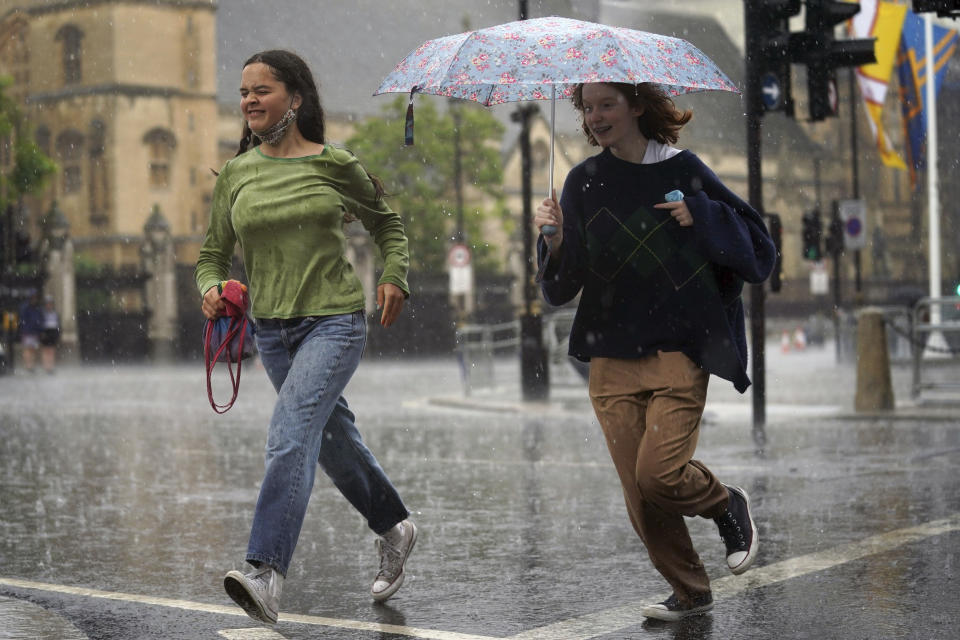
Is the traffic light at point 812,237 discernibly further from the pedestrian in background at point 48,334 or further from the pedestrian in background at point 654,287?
the pedestrian in background at point 654,287

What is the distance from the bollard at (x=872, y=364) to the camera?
15930mm

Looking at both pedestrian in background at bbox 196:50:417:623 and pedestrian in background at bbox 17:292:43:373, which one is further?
pedestrian in background at bbox 17:292:43:373

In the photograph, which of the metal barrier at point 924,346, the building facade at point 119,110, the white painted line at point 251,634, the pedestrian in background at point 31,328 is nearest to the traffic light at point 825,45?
the metal barrier at point 924,346

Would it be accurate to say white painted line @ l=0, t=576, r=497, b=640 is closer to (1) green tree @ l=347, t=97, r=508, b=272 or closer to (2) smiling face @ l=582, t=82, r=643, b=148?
(2) smiling face @ l=582, t=82, r=643, b=148

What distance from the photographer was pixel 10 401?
2189 cm

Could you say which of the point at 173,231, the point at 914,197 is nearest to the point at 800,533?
the point at 173,231

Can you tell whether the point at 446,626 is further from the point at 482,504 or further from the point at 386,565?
the point at 482,504

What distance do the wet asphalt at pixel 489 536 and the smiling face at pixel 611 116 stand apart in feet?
5.42

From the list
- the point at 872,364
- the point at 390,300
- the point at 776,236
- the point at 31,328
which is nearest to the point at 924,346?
the point at 872,364

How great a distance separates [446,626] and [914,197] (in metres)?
89.3

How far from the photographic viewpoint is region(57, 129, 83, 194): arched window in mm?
63031

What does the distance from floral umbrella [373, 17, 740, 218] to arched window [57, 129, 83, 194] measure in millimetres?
59646

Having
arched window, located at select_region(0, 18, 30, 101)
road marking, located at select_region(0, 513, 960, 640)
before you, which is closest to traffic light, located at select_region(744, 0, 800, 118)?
road marking, located at select_region(0, 513, 960, 640)

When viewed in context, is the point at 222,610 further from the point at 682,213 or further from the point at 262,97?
the point at 682,213
